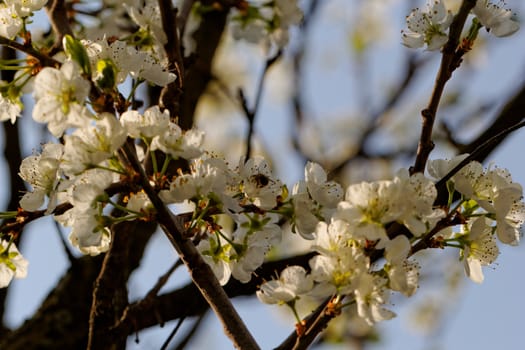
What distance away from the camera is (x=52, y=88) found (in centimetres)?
119

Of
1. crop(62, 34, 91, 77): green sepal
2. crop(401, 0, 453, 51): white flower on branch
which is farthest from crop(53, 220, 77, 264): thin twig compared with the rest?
crop(401, 0, 453, 51): white flower on branch

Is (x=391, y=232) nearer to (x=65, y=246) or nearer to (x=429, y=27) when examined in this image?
(x=429, y=27)

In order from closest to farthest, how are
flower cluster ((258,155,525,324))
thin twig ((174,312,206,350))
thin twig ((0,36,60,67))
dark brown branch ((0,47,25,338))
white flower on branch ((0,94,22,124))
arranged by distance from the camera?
1. flower cluster ((258,155,525,324))
2. thin twig ((0,36,60,67))
3. white flower on branch ((0,94,22,124))
4. thin twig ((174,312,206,350))
5. dark brown branch ((0,47,25,338))

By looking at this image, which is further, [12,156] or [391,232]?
[12,156]

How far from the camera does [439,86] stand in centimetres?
126

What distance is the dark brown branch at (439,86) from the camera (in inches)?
48.7

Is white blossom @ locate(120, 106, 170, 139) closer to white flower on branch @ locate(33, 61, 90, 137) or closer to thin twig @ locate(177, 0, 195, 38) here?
white flower on branch @ locate(33, 61, 90, 137)

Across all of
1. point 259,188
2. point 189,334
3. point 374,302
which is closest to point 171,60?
point 259,188

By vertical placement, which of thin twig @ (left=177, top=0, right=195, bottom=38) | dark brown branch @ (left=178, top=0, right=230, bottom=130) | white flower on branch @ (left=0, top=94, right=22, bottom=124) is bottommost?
dark brown branch @ (left=178, top=0, right=230, bottom=130)

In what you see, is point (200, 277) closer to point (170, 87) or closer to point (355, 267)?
point (355, 267)

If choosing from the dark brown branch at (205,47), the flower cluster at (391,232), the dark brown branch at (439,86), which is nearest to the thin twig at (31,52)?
the flower cluster at (391,232)

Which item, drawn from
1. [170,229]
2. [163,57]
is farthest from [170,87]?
[170,229]

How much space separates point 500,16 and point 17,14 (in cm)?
97

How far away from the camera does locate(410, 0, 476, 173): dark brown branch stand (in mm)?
1237
